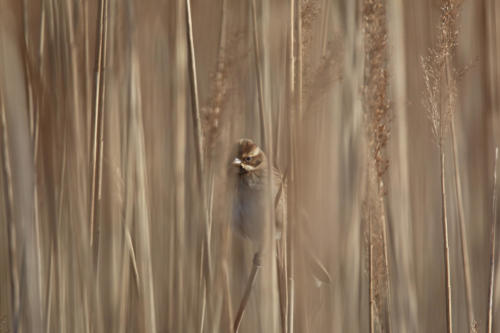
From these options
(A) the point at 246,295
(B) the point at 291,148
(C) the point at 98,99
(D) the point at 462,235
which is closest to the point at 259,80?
(B) the point at 291,148

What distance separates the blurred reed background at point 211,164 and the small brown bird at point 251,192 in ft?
0.40

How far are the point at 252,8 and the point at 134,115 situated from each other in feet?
1.55

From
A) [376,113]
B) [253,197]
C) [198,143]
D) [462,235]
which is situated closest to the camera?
[376,113]

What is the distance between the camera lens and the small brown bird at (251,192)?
231 centimetres

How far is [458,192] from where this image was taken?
1.88m

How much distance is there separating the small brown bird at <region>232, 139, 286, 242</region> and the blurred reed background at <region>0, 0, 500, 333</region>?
0.12 metres

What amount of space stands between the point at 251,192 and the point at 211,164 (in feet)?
2.73

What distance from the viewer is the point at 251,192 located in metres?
2.46

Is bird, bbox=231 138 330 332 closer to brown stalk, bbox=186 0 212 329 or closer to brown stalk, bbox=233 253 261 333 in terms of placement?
brown stalk, bbox=233 253 261 333

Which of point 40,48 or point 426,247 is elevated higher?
point 40,48

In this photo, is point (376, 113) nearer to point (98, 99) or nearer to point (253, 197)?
point (98, 99)

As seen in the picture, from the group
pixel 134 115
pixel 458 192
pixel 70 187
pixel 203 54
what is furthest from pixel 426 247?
pixel 70 187

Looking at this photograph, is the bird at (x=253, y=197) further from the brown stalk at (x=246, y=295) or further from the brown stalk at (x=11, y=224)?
the brown stalk at (x=11, y=224)

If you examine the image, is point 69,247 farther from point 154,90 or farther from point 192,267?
point 154,90
